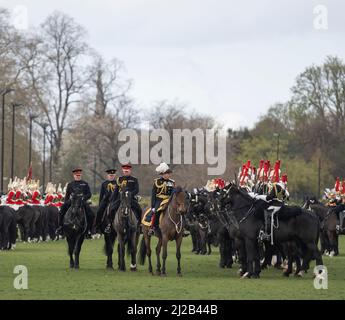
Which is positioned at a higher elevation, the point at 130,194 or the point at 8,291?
the point at 130,194

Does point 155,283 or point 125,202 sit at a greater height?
point 125,202

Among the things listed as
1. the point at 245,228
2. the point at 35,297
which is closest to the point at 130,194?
the point at 245,228

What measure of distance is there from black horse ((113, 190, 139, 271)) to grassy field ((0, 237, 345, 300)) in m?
0.39

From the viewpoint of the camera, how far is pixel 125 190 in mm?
30266

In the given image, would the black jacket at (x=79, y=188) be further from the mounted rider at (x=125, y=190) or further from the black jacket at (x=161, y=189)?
the black jacket at (x=161, y=189)

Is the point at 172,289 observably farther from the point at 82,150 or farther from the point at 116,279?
the point at 82,150

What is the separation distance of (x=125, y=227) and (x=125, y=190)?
105 centimetres

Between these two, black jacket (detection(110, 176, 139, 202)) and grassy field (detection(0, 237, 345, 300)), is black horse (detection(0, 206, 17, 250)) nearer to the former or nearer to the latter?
grassy field (detection(0, 237, 345, 300))

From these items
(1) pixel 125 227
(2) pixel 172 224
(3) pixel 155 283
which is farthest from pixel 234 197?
(3) pixel 155 283

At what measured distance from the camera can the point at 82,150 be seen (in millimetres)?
108438

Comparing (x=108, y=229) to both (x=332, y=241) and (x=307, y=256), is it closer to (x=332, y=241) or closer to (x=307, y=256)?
(x=307, y=256)

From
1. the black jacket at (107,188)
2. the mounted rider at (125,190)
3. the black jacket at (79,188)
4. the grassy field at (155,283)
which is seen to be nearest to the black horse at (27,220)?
the grassy field at (155,283)

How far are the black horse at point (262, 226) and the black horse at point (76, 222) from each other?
4.17 meters
